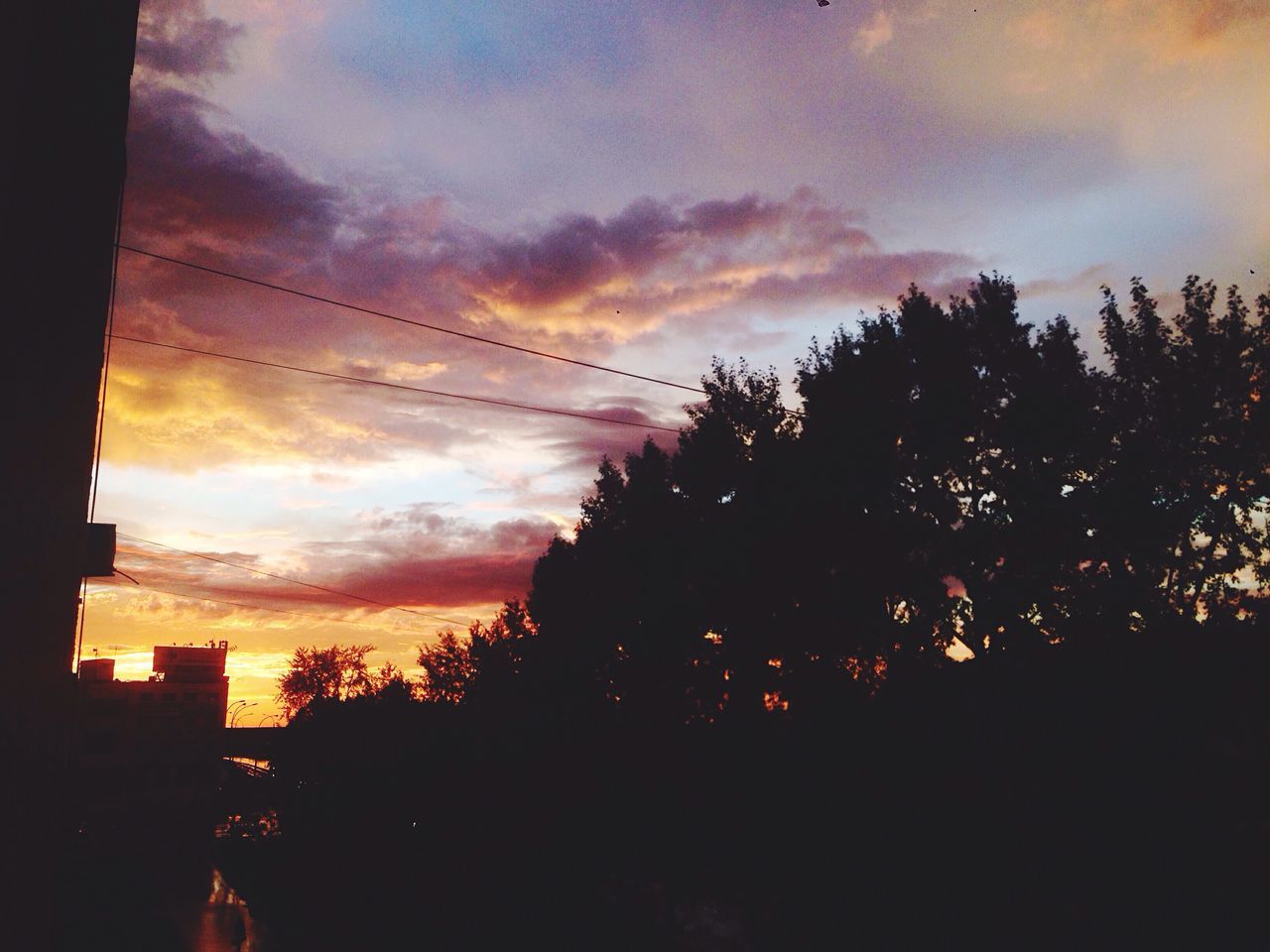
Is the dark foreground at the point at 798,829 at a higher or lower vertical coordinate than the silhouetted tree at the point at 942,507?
lower

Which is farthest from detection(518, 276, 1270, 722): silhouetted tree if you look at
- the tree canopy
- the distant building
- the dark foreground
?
the distant building

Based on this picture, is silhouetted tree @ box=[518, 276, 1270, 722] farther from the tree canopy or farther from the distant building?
the distant building

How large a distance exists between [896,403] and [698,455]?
30.9 ft

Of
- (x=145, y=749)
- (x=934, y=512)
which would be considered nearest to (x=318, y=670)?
(x=145, y=749)

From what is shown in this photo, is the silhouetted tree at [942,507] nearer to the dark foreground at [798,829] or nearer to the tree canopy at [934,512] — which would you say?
the tree canopy at [934,512]

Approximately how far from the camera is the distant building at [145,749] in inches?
2717

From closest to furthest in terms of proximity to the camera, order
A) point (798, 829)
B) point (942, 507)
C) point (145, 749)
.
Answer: point (798, 829) → point (942, 507) → point (145, 749)

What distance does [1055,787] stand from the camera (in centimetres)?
1358

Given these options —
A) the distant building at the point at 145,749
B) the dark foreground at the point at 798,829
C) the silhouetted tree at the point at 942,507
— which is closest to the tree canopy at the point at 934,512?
the silhouetted tree at the point at 942,507

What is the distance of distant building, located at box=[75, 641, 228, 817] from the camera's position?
69.0m

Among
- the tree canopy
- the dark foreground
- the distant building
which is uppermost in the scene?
the tree canopy

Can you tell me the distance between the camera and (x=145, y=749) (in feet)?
252

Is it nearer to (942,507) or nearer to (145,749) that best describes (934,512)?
(942,507)

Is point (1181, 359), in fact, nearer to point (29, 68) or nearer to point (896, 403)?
point (896, 403)
